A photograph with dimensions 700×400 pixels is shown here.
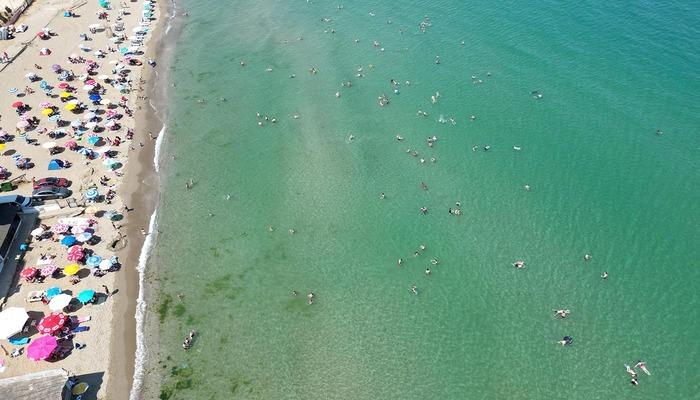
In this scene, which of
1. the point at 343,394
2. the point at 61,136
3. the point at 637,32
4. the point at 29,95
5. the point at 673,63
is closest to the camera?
the point at 343,394

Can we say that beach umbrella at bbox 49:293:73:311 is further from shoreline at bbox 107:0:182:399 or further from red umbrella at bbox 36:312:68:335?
shoreline at bbox 107:0:182:399

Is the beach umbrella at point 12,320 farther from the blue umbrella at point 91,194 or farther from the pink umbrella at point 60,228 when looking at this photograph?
the blue umbrella at point 91,194

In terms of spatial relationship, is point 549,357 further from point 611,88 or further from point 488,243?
point 611,88

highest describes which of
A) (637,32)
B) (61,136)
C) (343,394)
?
(637,32)

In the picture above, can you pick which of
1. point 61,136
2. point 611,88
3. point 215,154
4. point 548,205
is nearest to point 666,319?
point 548,205

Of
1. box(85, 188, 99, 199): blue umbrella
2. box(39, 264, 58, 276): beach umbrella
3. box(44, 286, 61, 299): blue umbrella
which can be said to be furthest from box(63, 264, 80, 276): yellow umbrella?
box(85, 188, 99, 199): blue umbrella
